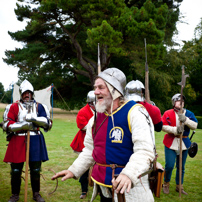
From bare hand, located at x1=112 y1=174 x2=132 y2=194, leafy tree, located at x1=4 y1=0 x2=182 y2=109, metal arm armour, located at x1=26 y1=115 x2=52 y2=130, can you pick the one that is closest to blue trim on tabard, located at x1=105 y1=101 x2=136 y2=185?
bare hand, located at x1=112 y1=174 x2=132 y2=194

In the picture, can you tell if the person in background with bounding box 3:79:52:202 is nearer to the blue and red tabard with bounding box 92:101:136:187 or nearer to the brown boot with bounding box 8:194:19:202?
the brown boot with bounding box 8:194:19:202

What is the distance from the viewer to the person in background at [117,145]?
6.54ft

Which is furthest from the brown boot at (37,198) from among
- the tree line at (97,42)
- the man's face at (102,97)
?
the tree line at (97,42)

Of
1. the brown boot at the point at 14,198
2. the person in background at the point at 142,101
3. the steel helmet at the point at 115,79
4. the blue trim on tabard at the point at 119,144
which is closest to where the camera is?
the blue trim on tabard at the point at 119,144

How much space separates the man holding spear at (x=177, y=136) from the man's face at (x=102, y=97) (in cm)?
258

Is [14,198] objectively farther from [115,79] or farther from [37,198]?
[115,79]

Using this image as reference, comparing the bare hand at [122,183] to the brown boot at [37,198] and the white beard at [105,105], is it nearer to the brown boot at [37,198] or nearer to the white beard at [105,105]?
the white beard at [105,105]

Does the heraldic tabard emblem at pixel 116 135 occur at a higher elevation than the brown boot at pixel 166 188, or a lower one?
higher

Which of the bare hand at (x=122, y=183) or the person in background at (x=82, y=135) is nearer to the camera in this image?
the bare hand at (x=122, y=183)

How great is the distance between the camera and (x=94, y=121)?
97.8 inches

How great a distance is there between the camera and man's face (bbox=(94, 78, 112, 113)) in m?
2.35

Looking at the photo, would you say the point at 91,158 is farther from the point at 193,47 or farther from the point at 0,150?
the point at 193,47

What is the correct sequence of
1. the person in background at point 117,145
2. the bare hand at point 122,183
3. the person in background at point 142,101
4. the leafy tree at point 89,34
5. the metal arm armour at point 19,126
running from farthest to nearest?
the leafy tree at point 89,34
the metal arm armour at point 19,126
the person in background at point 142,101
the person in background at point 117,145
the bare hand at point 122,183

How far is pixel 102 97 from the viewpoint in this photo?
2.38 meters
